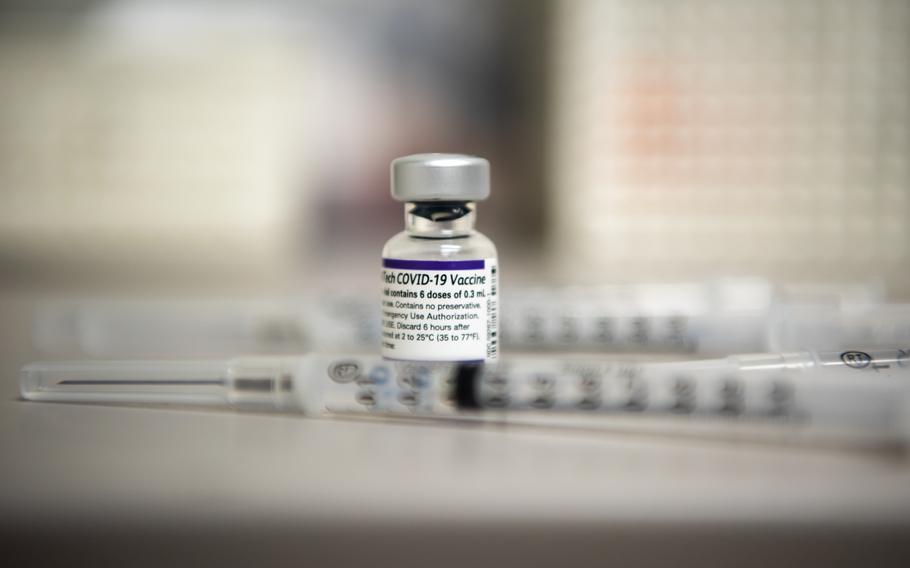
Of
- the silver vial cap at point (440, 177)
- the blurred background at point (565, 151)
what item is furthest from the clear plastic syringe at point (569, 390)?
the blurred background at point (565, 151)

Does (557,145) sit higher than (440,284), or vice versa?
(557,145)

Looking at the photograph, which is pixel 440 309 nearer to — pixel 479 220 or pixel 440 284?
pixel 440 284

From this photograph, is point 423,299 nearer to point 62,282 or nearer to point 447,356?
point 447,356

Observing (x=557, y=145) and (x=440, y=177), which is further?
(x=557, y=145)

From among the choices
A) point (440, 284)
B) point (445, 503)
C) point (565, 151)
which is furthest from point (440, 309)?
point (565, 151)

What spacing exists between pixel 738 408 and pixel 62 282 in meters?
1.00

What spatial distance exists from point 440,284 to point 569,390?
11cm

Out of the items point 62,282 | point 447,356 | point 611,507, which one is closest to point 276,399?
point 447,356

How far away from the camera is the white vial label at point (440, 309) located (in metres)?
0.51

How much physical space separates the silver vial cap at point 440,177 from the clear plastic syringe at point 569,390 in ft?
0.37

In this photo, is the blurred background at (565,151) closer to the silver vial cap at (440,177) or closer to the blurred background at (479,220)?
the blurred background at (479,220)

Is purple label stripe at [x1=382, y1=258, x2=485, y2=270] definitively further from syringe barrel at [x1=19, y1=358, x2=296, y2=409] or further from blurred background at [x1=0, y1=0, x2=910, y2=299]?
blurred background at [x1=0, y1=0, x2=910, y2=299]

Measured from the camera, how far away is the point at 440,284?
51 cm

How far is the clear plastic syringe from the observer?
1.51ft
